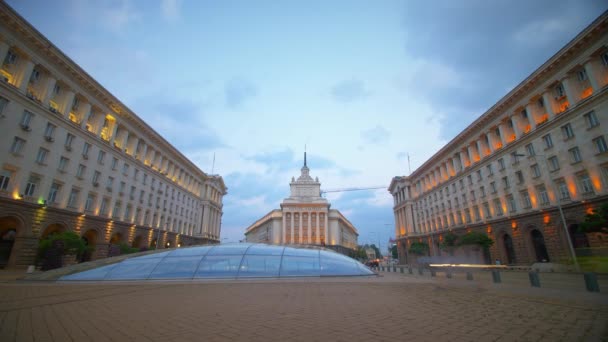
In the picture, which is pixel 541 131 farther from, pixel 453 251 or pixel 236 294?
pixel 236 294

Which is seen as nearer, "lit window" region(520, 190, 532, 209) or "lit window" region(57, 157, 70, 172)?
"lit window" region(57, 157, 70, 172)

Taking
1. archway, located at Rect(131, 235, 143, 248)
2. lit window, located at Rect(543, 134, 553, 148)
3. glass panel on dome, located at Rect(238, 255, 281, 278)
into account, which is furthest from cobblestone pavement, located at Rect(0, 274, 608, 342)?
archway, located at Rect(131, 235, 143, 248)

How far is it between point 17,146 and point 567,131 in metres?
64.5

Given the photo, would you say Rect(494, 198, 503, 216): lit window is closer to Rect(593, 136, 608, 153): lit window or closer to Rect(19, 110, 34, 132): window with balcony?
Rect(593, 136, 608, 153): lit window

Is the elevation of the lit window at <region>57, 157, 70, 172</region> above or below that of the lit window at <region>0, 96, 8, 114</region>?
below

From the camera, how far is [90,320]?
306 inches

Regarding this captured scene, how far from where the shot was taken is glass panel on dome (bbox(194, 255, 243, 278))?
19.7m

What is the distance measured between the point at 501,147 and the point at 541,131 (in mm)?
8178

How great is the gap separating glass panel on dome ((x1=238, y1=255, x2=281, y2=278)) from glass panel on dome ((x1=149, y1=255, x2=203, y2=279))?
12.0 ft

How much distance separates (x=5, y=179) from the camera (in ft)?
94.0

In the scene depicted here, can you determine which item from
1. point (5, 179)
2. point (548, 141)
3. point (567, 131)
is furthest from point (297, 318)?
point (548, 141)

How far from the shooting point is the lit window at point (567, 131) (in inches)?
1287

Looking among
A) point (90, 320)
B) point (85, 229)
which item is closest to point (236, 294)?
point (90, 320)

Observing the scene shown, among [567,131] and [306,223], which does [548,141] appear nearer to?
[567,131]
